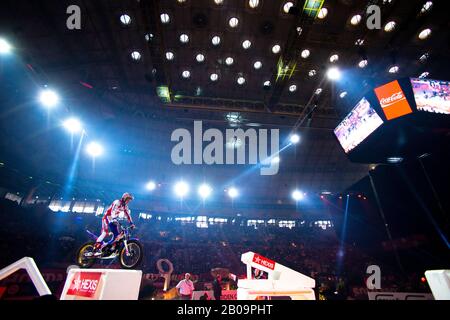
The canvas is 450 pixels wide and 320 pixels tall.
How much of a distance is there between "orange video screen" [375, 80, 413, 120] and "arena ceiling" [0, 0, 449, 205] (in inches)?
149

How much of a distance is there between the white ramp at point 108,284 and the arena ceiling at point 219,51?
29.8ft

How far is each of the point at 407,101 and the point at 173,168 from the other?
18.0 metres

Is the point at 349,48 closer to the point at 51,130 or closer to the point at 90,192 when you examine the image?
the point at 51,130

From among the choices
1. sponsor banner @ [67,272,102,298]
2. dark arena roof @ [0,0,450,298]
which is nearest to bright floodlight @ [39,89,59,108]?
dark arena roof @ [0,0,450,298]

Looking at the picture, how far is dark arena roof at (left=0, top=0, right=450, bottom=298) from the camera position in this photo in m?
9.30

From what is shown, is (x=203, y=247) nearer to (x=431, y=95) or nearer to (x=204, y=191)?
(x=204, y=191)

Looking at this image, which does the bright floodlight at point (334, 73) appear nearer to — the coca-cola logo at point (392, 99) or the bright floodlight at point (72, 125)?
the coca-cola logo at point (392, 99)

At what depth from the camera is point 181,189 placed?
22484 mm

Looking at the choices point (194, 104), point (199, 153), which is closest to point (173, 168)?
point (199, 153)

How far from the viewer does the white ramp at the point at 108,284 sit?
9.57 feet

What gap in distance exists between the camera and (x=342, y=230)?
2023cm

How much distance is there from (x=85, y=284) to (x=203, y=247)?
1662 centimetres

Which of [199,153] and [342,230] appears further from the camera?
[342,230]
